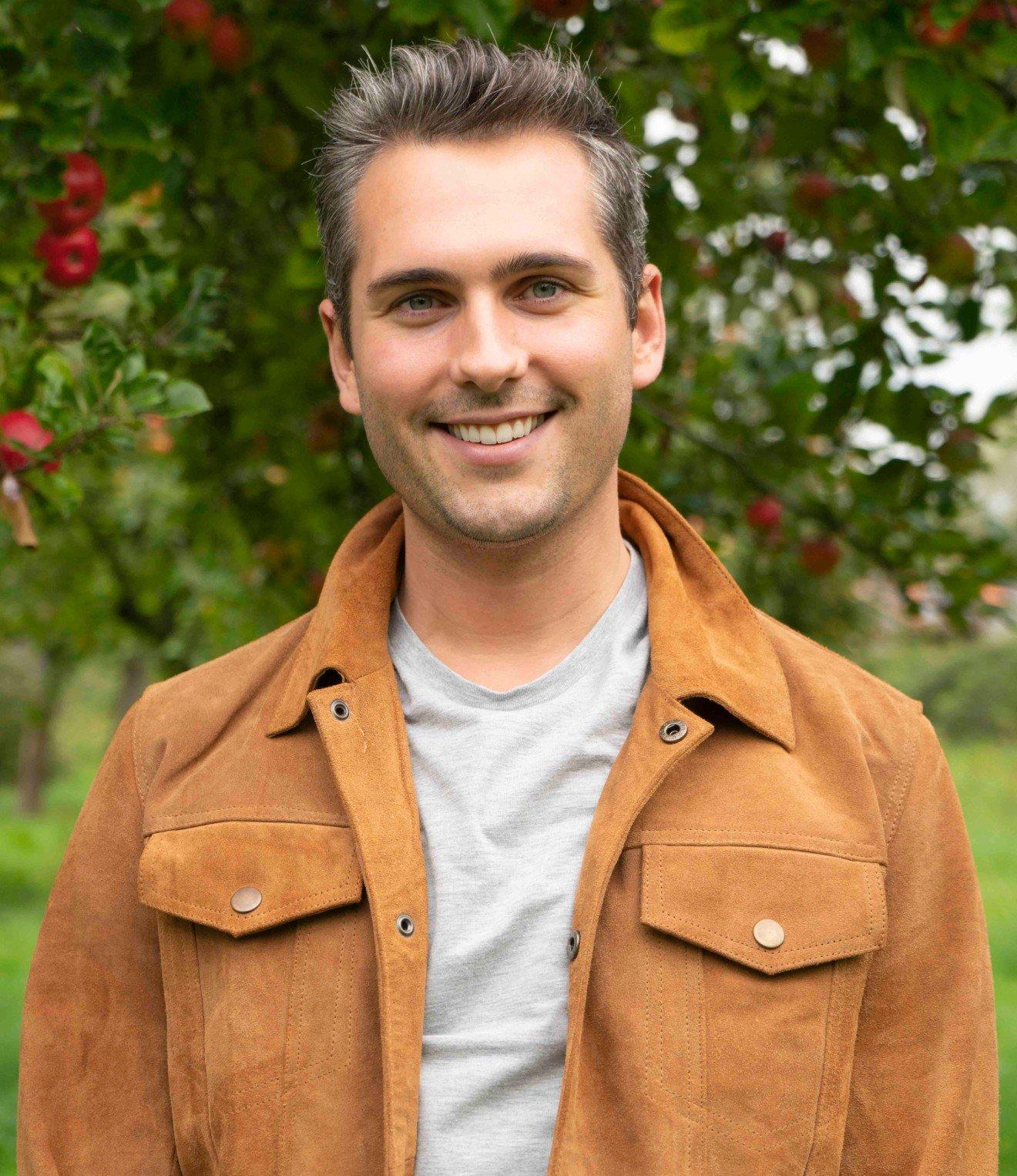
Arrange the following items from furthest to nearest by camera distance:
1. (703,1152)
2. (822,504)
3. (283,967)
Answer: (822,504)
(283,967)
(703,1152)

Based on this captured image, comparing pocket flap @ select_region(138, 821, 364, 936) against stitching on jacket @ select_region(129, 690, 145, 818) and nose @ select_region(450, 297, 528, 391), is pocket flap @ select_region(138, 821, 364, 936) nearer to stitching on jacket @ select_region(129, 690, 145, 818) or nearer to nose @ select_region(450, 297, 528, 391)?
stitching on jacket @ select_region(129, 690, 145, 818)

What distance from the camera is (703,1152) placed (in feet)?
5.34

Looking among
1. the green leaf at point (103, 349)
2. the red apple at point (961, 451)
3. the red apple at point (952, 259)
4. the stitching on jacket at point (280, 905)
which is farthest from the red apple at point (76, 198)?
the red apple at point (961, 451)

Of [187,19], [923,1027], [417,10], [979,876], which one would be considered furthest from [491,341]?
[979,876]

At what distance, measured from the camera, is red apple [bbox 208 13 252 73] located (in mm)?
2789

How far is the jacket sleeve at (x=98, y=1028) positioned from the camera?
1833mm

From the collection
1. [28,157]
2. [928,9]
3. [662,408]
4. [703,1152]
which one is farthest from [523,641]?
[662,408]

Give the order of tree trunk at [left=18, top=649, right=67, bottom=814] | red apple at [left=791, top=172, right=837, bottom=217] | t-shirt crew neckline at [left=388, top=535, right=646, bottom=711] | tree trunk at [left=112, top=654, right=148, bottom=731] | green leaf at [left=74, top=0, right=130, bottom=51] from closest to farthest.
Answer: t-shirt crew neckline at [left=388, top=535, right=646, bottom=711] → green leaf at [left=74, top=0, right=130, bottom=51] → red apple at [left=791, top=172, right=837, bottom=217] → tree trunk at [left=112, top=654, right=148, bottom=731] → tree trunk at [left=18, top=649, right=67, bottom=814]

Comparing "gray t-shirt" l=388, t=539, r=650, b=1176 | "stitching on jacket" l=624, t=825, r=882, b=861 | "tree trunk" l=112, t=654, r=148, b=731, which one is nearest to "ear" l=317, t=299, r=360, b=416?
"gray t-shirt" l=388, t=539, r=650, b=1176

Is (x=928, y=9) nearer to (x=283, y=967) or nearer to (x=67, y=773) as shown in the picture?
(x=283, y=967)

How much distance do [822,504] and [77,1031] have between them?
2300 mm

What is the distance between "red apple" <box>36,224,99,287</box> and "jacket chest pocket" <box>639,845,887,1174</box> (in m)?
1.54

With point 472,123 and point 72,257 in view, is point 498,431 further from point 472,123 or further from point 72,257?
point 72,257

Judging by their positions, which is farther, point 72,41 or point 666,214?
point 666,214
